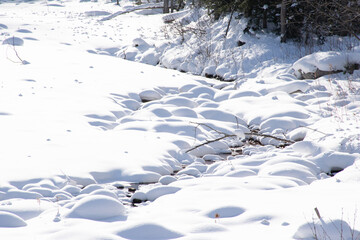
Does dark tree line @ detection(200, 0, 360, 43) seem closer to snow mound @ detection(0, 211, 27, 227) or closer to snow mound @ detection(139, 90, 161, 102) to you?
snow mound @ detection(139, 90, 161, 102)

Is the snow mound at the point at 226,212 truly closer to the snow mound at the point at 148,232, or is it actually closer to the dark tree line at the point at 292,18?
the snow mound at the point at 148,232

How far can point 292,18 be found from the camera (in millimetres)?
10047

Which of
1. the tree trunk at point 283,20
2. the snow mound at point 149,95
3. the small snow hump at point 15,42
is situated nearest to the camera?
the snow mound at point 149,95

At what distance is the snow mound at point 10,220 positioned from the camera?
111 inches

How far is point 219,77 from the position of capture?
9.38 m

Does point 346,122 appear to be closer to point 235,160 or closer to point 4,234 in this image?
point 235,160

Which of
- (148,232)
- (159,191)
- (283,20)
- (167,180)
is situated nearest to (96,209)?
(148,232)

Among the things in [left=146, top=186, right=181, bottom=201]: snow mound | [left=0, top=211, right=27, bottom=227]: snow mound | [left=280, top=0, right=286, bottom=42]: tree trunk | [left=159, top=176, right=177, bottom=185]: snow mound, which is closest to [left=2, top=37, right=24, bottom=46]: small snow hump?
[left=280, top=0, right=286, bottom=42]: tree trunk

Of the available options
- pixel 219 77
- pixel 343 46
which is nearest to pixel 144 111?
pixel 219 77

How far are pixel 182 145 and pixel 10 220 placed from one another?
259cm

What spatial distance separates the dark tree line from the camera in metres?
9.55

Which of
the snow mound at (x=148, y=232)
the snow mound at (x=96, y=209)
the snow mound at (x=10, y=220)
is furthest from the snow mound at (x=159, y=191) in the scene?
the snow mound at (x=10, y=220)

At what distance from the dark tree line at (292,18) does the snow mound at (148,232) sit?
25.7ft

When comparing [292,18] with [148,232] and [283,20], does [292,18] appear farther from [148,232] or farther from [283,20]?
[148,232]
